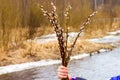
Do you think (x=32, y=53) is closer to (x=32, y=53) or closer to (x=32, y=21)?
(x=32, y=53)

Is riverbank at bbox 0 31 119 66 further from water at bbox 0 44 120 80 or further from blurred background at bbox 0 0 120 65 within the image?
water at bbox 0 44 120 80

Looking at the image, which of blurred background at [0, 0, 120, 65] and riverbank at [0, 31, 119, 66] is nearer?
riverbank at [0, 31, 119, 66]

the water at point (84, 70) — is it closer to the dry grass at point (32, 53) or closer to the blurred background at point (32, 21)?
the dry grass at point (32, 53)

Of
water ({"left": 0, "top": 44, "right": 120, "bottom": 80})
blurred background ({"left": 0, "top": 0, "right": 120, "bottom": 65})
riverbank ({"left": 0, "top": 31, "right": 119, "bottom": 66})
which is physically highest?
blurred background ({"left": 0, "top": 0, "right": 120, "bottom": 65})

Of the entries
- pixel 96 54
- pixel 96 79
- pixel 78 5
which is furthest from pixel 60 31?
pixel 78 5

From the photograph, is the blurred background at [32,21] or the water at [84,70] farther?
the blurred background at [32,21]

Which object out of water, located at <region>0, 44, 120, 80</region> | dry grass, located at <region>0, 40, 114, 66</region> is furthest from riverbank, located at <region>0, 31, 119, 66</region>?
water, located at <region>0, 44, 120, 80</region>

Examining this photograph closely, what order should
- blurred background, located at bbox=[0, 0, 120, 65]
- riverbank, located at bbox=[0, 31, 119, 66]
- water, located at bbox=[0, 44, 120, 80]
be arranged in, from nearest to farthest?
water, located at bbox=[0, 44, 120, 80] < riverbank, located at bbox=[0, 31, 119, 66] < blurred background, located at bbox=[0, 0, 120, 65]

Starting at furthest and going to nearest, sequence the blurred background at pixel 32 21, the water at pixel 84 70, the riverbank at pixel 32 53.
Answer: the blurred background at pixel 32 21, the riverbank at pixel 32 53, the water at pixel 84 70

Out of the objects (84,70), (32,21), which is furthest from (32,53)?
(32,21)

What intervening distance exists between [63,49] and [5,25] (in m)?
16.1

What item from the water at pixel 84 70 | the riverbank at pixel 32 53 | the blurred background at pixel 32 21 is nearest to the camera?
the water at pixel 84 70

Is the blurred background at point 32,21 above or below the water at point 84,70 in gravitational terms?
above

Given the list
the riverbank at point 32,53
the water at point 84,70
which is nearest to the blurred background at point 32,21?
the riverbank at point 32,53
